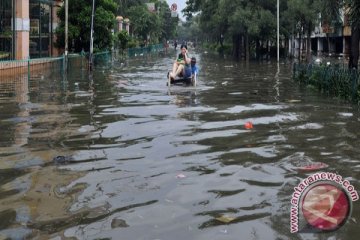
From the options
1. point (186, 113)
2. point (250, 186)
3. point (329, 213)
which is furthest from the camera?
point (186, 113)

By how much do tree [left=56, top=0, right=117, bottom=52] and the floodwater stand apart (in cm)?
1983

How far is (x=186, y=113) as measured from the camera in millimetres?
13281

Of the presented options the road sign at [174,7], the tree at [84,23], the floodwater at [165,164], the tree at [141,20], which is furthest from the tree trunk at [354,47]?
the road sign at [174,7]

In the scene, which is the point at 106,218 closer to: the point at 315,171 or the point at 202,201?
the point at 202,201

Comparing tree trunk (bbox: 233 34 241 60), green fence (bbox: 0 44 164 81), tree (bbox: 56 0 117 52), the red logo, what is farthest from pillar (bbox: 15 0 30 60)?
tree trunk (bbox: 233 34 241 60)

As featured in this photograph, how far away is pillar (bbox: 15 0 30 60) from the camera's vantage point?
92.9ft

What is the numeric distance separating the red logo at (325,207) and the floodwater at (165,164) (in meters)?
0.13

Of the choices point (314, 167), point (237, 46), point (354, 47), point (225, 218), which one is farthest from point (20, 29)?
point (237, 46)

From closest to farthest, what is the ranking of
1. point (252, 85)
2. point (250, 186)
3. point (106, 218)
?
point (106, 218)
point (250, 186)
point (252, 85)

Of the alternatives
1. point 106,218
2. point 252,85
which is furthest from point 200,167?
point 252,85

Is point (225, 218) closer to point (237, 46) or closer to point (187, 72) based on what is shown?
point (187, 72)

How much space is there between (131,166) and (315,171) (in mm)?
2698

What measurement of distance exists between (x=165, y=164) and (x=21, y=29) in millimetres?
22760

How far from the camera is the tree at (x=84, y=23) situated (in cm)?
3478
